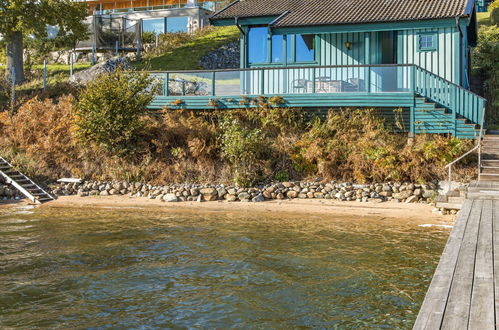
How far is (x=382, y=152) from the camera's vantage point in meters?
17.9

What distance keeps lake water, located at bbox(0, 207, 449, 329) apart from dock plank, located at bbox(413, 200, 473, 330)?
1002mm

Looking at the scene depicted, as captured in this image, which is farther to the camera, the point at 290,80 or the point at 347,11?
the point at 347,11

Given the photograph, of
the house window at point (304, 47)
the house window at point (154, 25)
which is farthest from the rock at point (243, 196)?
the house window at point (154, 25)

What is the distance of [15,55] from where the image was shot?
29.7 m

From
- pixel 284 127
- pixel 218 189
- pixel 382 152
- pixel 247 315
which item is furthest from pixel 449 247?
pixel 284 127

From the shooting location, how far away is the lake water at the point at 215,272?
27.4 feet

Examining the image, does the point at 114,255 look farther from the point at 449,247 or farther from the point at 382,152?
the point at 382,152

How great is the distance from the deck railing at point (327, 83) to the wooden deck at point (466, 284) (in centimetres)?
889

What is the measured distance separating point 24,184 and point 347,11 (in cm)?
1397

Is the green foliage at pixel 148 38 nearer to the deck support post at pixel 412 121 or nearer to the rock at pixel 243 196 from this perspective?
the rock at pixel 243 196

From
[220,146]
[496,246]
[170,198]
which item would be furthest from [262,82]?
[496,246]

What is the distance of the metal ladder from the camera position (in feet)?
63.8

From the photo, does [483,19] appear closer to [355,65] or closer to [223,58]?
[223,58]

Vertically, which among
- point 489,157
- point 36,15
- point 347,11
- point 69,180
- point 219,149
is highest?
point 36,15
